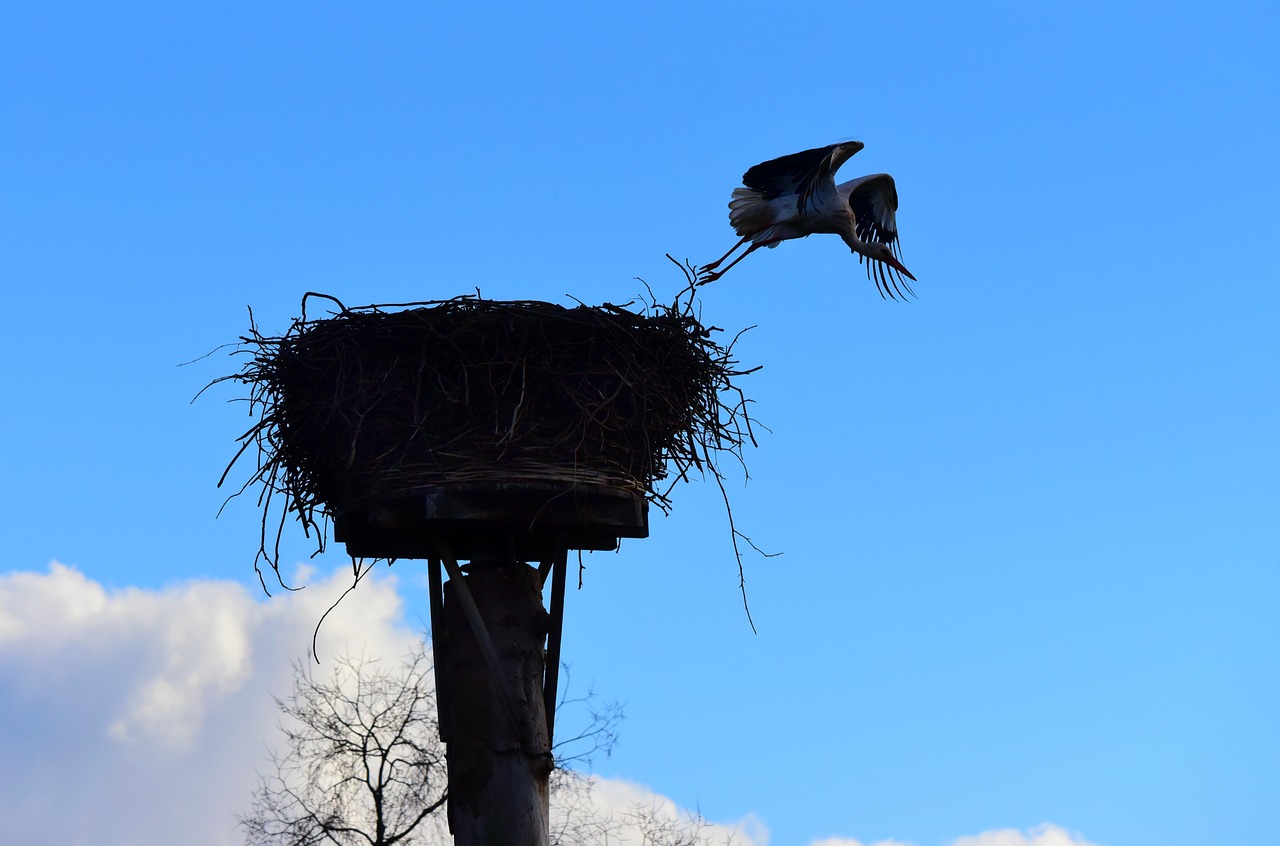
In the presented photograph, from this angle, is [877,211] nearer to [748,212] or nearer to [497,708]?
[748,212]

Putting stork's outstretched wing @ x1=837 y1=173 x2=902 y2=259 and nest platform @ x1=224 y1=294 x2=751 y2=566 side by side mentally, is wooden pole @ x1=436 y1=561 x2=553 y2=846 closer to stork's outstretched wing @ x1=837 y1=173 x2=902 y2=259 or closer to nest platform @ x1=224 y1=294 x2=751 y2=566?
nest platform @ x1=224 y1=294 x2=751 y2=566

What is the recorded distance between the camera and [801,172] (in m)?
7.99

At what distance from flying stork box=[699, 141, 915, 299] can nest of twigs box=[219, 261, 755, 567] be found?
5.29ft

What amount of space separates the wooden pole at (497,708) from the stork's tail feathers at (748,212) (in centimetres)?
260

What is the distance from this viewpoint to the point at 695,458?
6715mm

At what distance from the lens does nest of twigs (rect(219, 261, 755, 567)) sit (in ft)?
19.7

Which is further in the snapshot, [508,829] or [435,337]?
[435,337]

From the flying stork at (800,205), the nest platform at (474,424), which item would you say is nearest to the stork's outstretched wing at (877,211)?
the flying stork at (800,205)

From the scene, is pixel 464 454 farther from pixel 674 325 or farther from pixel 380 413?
pixel 674 325

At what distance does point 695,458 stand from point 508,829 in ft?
5.55

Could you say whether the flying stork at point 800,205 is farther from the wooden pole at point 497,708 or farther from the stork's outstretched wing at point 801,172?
the wooden pole at point 497,708

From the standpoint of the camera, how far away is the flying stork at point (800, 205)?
26.1ft

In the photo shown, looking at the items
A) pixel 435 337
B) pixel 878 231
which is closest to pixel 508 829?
pixel 435 337

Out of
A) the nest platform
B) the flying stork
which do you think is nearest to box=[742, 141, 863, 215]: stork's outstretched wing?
the flying stork
